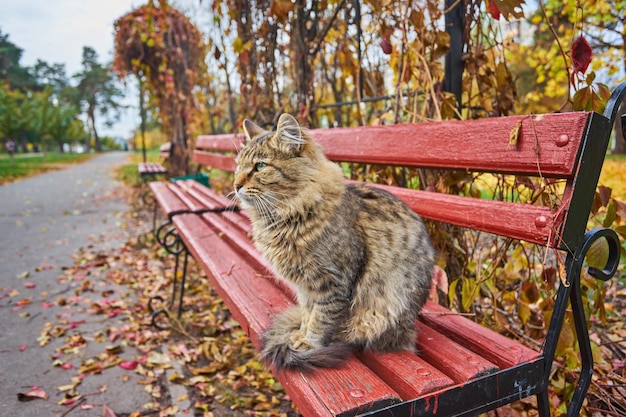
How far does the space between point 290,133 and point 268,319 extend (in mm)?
732

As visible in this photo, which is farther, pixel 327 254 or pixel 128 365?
pixel 128 365

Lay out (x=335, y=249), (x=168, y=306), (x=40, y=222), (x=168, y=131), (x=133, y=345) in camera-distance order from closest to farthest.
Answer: (x=335, y=249) < (x=133, y=345) < (x=168, y=306) < (x=40, y=222) < (x=168, y=131)

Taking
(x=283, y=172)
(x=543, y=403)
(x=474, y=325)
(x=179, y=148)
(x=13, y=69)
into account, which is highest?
(x=13, y=69)

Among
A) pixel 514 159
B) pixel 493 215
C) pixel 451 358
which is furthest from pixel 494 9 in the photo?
pixel 451 358

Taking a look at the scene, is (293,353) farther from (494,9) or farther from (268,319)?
(494,9)

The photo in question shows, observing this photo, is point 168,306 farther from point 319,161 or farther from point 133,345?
point 319,161

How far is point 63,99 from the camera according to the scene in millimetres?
45719

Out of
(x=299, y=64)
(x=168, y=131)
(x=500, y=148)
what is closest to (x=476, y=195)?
(x=500, y=148)

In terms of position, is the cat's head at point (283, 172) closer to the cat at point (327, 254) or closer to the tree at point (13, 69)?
the cat at point (327, 254)

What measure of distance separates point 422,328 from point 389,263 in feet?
1.01

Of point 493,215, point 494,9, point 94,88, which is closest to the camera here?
point 493,215

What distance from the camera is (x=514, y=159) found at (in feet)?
4.63

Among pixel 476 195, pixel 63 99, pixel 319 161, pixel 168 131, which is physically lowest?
pixel 476 195

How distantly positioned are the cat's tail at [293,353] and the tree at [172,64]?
7.29 meters
